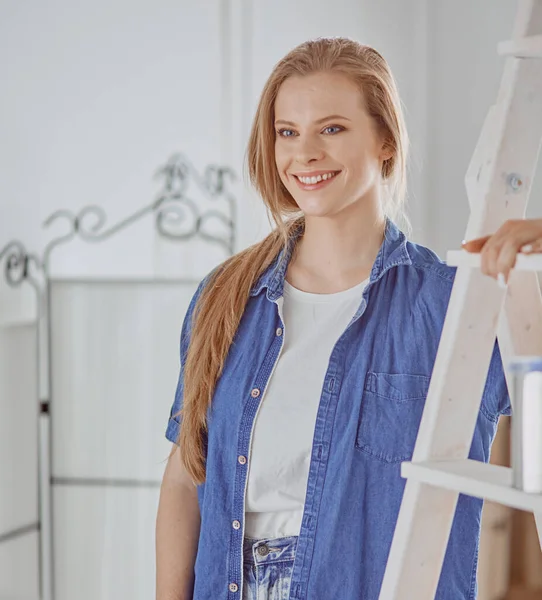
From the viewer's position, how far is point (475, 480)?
3.10ft

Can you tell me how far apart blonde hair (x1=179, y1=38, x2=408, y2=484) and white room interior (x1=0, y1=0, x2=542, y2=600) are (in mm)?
1074

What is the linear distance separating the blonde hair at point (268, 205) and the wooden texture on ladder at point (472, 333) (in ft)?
1.37

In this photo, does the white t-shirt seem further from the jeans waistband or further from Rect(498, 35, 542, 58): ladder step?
Rect(498, 35, 542, 58): ladder step

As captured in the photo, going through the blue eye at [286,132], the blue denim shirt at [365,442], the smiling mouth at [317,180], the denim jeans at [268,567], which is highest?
the blue eye at [286,132]

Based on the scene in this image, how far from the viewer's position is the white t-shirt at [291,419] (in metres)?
1.38

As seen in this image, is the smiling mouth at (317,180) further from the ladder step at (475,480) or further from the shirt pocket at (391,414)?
the ladder step at (475,480)

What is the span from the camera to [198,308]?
1593 mm

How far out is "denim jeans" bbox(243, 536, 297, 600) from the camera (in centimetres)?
138

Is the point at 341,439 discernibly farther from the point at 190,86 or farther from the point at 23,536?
the point at 190,86

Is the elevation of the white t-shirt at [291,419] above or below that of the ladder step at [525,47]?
below

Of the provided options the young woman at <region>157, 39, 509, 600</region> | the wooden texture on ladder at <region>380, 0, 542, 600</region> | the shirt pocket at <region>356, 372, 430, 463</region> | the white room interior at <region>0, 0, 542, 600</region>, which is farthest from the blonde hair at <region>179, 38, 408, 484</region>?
the white room interior at <region>0, 0, 542, 600</region>

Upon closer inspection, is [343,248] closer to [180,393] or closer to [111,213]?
[180,393]

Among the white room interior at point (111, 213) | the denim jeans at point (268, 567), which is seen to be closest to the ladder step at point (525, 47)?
the denim jeans at point (268, 567)

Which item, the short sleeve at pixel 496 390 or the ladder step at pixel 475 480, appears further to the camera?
the short sleeve at pixel 496 390
